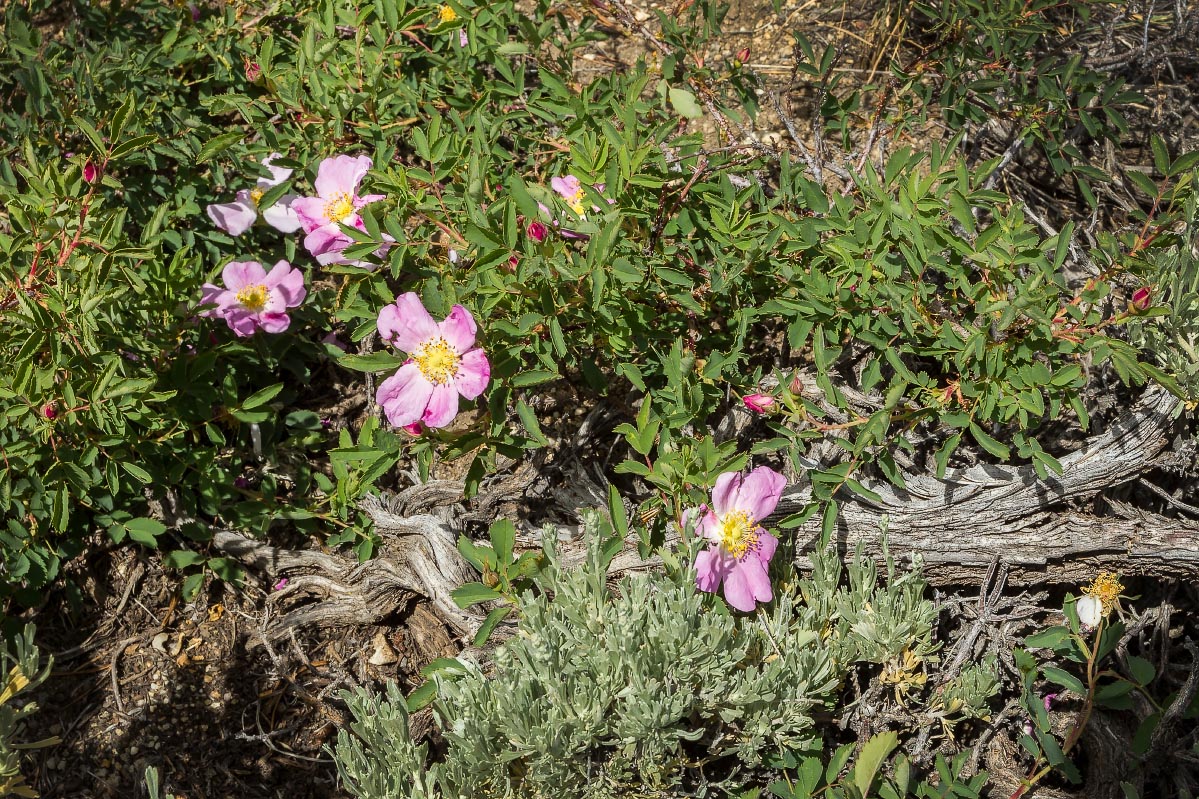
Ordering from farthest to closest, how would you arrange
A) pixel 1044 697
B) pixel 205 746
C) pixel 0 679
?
pixel 205 746 < pixel 1044 697 < pixel 0 679

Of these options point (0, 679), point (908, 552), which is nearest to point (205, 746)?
point (0, 679)

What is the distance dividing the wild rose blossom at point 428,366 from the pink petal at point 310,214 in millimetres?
331

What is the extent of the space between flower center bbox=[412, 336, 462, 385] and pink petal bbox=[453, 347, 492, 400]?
16 millimetres

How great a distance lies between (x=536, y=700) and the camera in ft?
5.80

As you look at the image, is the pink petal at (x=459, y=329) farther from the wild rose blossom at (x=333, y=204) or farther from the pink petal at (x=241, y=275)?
the pink petal at (x=241, y=275)

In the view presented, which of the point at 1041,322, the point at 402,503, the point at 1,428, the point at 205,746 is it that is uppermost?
the point at 1041,322

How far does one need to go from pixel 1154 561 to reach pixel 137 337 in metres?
2.22

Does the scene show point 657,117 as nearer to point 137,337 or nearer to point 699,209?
point 699,209

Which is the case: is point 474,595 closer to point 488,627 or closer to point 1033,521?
point 488,627

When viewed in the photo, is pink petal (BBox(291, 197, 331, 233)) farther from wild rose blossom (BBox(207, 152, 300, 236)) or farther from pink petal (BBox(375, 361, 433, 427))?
pink petal (BBox(375, 361, 433, 427))

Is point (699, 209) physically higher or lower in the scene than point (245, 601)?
higher

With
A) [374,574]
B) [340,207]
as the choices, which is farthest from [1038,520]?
[340,207]

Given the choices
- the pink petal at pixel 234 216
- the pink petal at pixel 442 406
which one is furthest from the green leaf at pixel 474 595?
the pink petal at pixel 234 216

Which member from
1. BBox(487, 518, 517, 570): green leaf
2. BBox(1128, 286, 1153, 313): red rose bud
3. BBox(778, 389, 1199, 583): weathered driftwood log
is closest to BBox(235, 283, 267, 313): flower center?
BBox(487, 518, 517, 570): green leaf
